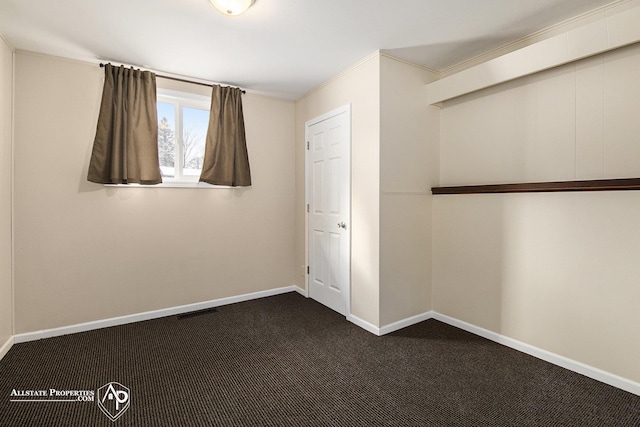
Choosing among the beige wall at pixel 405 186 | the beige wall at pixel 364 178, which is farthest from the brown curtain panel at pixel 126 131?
the beige wall at pixel 405 186

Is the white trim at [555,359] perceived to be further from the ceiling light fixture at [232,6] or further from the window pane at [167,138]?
the window pane at [167,138]

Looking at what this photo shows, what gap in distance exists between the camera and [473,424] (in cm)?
170

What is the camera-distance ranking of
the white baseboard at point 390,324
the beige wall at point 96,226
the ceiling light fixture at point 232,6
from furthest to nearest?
the white baseboard at point 390,324, the beige wall at point 96,226, the ceiling light fixture at point 232,6

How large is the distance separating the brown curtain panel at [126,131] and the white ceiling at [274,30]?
0.18m

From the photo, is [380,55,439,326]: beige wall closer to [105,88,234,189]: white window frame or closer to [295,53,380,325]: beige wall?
[295,53,380,325]: beige wall

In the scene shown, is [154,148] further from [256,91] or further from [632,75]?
[632,75]

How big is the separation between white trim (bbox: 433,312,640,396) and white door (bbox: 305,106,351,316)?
3.91ft

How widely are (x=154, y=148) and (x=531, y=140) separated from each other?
3.45 metres

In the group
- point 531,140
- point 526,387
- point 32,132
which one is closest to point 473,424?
point 526,387

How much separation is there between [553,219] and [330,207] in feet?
6.64

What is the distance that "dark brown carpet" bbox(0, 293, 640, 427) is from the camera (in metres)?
1.77

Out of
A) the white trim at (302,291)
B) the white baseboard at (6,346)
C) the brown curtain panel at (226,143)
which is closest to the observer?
the white baseboard at (6,346)

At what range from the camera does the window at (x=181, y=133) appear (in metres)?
3.36

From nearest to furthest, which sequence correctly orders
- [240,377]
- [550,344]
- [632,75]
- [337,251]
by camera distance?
[632,75] < [240,377] < [550,344] < [337,251]
